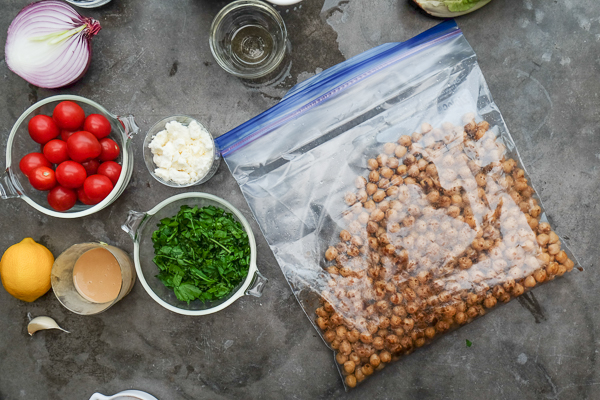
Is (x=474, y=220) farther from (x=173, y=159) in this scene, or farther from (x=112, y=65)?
(x=112, y=65)

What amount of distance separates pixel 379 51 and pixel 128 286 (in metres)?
1.31

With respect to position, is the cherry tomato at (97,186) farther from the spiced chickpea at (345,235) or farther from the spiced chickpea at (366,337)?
the spiced chickpea at (366,337)

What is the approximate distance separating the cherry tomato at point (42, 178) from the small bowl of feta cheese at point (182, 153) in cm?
35

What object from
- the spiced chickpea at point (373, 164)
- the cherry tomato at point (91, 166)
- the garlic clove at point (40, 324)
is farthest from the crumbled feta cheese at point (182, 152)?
the garlic clove at point (40, 324)

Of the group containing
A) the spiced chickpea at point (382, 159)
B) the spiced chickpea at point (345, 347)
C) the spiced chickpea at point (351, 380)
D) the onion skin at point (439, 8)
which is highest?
the onion skin at point (439, 8)

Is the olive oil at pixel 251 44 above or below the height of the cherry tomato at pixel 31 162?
above

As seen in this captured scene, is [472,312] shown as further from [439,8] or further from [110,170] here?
[110,170]

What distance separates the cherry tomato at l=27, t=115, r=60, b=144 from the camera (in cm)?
134

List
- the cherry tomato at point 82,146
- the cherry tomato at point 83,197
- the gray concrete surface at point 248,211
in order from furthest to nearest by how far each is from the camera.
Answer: the gray concrete surface at point 248,211
the cherry tomato at point 83,197
the cherry tomato at point 82,146

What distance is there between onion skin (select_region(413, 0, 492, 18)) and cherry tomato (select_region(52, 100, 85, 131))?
1295 millimetres

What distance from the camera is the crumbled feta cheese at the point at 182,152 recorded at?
1342 millimetres

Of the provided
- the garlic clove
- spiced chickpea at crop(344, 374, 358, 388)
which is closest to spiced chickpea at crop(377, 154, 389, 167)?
spiced chickpea at crop(344, 374, 358, 388)

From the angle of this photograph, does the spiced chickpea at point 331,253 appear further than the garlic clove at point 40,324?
No

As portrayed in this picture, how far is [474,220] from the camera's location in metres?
1.30
